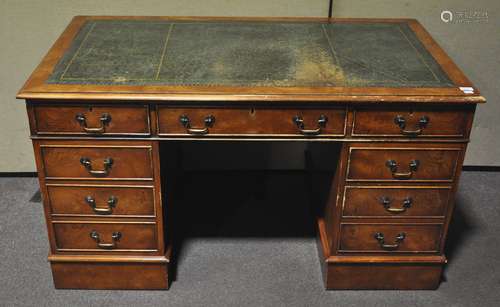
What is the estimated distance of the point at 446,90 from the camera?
2049 millimetres

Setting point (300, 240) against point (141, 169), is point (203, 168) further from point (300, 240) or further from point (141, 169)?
point (141, 169)

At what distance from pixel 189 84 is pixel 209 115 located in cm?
12

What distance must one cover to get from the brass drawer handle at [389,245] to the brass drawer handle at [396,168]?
0.81 ft

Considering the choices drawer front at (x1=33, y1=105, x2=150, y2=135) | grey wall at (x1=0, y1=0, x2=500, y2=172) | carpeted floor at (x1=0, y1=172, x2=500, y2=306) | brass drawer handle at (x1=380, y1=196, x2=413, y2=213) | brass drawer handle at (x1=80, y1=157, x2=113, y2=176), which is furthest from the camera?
grey wall at (x1=0, y1=0, x2=500, y2=172)

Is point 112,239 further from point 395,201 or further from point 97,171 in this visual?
point 395,201

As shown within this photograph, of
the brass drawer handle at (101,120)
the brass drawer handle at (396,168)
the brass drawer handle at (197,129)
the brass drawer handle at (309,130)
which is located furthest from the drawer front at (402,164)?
the brass drawer handle at (101,120)

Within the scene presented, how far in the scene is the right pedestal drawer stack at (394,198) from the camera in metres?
2.08

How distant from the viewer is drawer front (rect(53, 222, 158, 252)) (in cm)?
228

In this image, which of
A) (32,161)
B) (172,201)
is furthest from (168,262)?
(32,161)

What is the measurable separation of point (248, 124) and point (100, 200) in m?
0.60

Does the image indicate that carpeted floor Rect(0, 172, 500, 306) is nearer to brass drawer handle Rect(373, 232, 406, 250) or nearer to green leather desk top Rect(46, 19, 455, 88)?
brass drawer handle Rect(373, 232, 406, 250)

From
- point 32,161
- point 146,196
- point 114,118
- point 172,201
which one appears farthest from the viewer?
point 32,161

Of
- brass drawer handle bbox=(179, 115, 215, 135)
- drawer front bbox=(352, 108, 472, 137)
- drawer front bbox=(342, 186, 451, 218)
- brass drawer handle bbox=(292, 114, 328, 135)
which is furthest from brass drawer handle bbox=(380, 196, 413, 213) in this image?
brass drawer handle bbox=(179, 115, 215, 135)

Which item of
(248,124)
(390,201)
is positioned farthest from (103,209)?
(390,201)
